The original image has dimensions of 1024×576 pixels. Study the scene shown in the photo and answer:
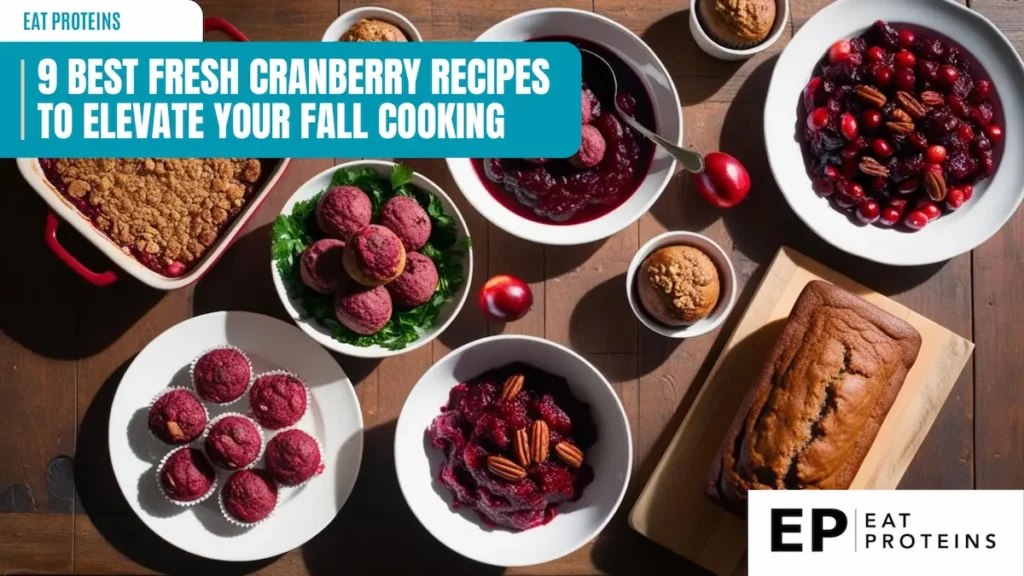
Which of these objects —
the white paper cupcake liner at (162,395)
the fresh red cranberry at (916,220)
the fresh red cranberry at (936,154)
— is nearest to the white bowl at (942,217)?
the fresh red cranberry at (916,220)

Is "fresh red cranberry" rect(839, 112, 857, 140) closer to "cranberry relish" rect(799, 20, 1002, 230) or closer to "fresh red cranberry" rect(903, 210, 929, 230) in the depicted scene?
"cranberry relish" rect(799, 20, 1002, 230)

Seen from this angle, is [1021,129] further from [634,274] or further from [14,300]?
[14,300]

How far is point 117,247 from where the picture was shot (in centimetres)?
175

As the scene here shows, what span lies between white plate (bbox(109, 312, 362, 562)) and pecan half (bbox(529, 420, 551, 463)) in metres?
0.38

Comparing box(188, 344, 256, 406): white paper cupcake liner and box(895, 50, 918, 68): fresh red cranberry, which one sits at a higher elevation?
box(895, 50, 918, 68): fresh red cranberry

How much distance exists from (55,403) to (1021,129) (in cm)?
225

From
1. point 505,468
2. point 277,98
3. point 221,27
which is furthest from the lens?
point 277,98

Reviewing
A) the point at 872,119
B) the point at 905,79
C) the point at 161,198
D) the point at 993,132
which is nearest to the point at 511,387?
the point at 161,198

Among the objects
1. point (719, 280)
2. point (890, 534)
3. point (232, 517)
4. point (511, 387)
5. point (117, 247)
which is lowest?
point (232, 517)

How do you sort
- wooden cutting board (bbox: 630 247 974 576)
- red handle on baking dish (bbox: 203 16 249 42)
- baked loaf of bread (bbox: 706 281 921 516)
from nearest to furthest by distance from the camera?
baked loaf of bread (bbox: 706 281 921 516) → red handle on baking dish (bbox: 203 16 249 42) → wooden cutting board (bbox: 630 247 974 576)

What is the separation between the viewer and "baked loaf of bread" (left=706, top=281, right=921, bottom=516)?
1640mm

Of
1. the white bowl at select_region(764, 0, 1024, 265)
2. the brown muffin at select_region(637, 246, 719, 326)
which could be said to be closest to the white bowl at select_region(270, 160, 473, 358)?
the brown muffin at select_region(637, 246, 719, 326)

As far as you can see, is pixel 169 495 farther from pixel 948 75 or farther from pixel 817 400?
pixel 948 75

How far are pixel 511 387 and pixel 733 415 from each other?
52 cm
